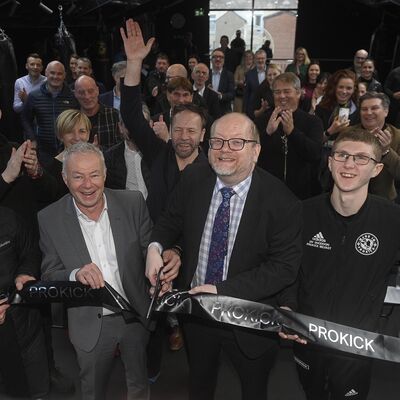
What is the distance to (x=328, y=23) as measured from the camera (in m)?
15.5

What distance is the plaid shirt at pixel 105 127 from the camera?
4145 mm

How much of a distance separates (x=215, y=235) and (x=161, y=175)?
2.91 ft

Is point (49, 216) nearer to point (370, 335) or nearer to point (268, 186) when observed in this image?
point (268, 186)

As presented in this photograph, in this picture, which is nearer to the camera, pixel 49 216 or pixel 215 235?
pixel 215 235

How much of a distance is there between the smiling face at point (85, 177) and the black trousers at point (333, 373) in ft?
4.15

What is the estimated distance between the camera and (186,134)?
9.45ft

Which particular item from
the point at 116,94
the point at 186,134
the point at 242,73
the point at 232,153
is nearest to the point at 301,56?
the point at 242,73

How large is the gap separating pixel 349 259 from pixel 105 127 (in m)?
2.78

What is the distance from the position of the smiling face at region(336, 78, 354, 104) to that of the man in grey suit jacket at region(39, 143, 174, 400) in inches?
120

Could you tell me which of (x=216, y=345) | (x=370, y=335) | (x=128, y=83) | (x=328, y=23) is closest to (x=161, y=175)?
(x=128, y=83)

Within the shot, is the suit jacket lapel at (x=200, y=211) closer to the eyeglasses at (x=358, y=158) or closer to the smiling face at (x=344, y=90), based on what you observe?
the eyeglasses at (x=358, y=158)

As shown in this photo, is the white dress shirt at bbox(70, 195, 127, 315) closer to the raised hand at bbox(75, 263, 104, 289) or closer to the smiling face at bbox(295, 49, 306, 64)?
the raised hand at bbox(75, 263, 104, 289)

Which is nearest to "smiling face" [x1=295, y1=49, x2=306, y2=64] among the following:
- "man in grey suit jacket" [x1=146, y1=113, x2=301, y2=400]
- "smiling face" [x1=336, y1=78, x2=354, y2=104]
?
"smiling face" [x1=336, y1=78, x2=354, y2=104]

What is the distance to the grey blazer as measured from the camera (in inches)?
89.1
